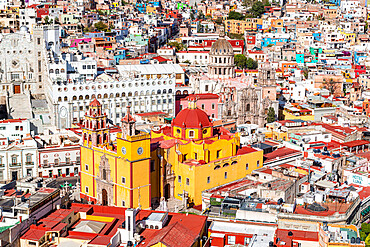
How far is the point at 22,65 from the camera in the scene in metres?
75.8

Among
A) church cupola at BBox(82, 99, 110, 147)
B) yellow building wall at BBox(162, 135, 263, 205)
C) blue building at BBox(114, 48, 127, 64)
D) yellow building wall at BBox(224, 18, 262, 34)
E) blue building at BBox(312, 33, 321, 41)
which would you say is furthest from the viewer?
yellow building wall at BBox(224, 18, 262, 34)

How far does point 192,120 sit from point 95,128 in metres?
8.52

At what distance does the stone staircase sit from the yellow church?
2360 cm

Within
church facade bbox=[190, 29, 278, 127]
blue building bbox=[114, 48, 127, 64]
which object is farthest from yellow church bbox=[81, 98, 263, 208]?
blue building bbox=[114, 48, 127, 64]

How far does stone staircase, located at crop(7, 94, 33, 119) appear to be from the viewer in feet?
227

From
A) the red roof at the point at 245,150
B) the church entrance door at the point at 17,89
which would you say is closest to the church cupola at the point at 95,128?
the red roof at the point at 245,150

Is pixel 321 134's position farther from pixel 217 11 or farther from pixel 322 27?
pixel 217 11

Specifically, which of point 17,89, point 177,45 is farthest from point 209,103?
point 177,45

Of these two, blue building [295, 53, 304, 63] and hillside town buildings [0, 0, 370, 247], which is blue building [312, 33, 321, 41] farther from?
blue building [295, 53, 304, 63]

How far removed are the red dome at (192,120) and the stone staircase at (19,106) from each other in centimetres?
2557

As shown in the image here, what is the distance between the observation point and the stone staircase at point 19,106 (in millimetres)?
69250

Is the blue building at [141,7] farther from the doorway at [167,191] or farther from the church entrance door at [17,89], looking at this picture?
the doorway at [167,191]

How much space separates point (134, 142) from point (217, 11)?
407ft

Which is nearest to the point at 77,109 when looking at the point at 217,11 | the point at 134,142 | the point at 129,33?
the point at 134,142
